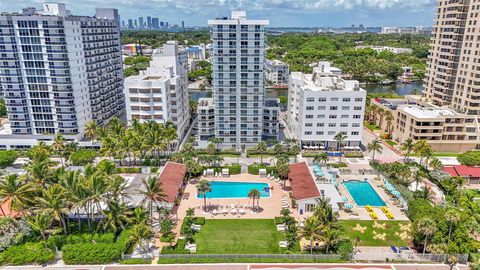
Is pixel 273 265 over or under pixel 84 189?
under

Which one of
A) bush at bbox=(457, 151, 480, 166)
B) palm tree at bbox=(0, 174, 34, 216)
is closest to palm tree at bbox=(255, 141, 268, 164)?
bush at bbox=(457, 151, 480, 166)

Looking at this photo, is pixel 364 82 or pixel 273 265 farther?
pixel 364 82

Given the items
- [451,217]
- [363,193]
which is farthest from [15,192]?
[451,217]

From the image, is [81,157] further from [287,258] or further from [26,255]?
[287,258]

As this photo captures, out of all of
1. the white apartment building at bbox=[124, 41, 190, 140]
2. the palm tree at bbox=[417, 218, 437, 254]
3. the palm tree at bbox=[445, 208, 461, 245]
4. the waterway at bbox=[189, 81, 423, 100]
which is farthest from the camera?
the waterway at bbox=[189, 81, 423, 100]

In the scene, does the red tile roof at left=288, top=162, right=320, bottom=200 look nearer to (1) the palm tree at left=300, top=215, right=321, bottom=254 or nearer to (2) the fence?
(1) the palm tree at left=300, top=215, right=321, bottom=254

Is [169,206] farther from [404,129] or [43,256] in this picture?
[404,129]

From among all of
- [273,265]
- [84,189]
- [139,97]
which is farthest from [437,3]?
[84,189]

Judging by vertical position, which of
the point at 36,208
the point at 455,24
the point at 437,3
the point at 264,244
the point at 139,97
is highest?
the point at 437,3
